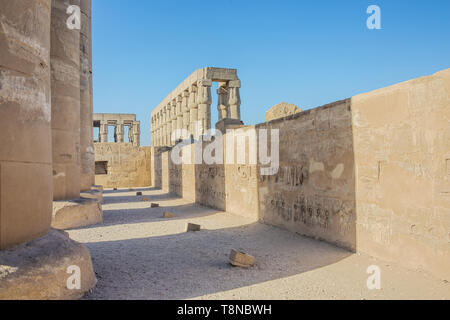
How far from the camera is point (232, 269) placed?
12.6 feet

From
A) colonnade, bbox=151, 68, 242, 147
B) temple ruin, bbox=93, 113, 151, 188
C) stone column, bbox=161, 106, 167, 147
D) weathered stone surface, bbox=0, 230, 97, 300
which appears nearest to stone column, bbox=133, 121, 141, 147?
stone column, bbox=161, 106, 167, 147

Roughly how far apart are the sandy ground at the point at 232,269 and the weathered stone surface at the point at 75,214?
1.44ft

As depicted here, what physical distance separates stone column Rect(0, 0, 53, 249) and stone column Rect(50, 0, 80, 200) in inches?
151

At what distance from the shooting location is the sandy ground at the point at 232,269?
309cm

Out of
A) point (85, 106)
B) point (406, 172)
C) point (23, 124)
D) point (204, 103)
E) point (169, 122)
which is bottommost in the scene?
point (406, 172)

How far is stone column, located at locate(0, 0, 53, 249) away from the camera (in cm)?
262

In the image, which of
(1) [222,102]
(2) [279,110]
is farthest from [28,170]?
(1) [222,102]

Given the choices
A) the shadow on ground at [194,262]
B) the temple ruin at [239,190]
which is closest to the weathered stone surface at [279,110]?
the temple ruin at [239,190]

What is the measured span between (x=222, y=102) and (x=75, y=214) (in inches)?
601

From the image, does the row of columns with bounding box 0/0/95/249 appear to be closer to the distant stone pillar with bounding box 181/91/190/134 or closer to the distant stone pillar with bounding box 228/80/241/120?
the distant stone pillar with bounding box 228/80/241/120

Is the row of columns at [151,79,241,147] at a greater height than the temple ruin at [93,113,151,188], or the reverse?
the row of columns at [151,79,241,147]

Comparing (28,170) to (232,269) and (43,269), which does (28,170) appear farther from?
(232,269)

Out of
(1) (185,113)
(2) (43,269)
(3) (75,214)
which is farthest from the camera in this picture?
(1) (185,113)
